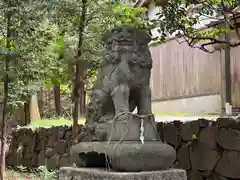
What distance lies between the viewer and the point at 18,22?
6922mm

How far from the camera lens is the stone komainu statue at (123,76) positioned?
3924 millimetres

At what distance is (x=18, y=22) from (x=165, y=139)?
3441 millimetres

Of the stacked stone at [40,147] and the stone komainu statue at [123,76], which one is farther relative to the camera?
the stacked stone at [40,147]

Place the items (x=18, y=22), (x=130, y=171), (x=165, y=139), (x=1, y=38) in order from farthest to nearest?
(x=1, y=38), (x=18, y=22), (x=165, y=139), (x=130, y=171)

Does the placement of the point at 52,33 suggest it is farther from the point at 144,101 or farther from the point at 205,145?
the point at 144,101

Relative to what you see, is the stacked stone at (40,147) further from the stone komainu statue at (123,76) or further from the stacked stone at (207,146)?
the stone komainu statue at (123,76)

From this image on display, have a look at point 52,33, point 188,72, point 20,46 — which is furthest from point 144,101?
point 188,72

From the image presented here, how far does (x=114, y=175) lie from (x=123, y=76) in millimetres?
1059

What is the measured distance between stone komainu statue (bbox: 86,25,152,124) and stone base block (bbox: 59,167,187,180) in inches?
24.7

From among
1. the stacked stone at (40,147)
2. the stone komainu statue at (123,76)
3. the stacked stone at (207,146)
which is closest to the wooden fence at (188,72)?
the stacked stone at (207,146)

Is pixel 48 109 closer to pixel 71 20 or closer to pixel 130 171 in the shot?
pixel 71 20

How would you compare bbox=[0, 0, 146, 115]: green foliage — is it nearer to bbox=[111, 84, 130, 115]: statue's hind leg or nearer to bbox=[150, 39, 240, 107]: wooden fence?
bbox=[111, 84, 130, 115]: statue's hind leg

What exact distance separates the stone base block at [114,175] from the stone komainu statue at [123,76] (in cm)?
63

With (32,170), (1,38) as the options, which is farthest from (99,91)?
(32,170)
